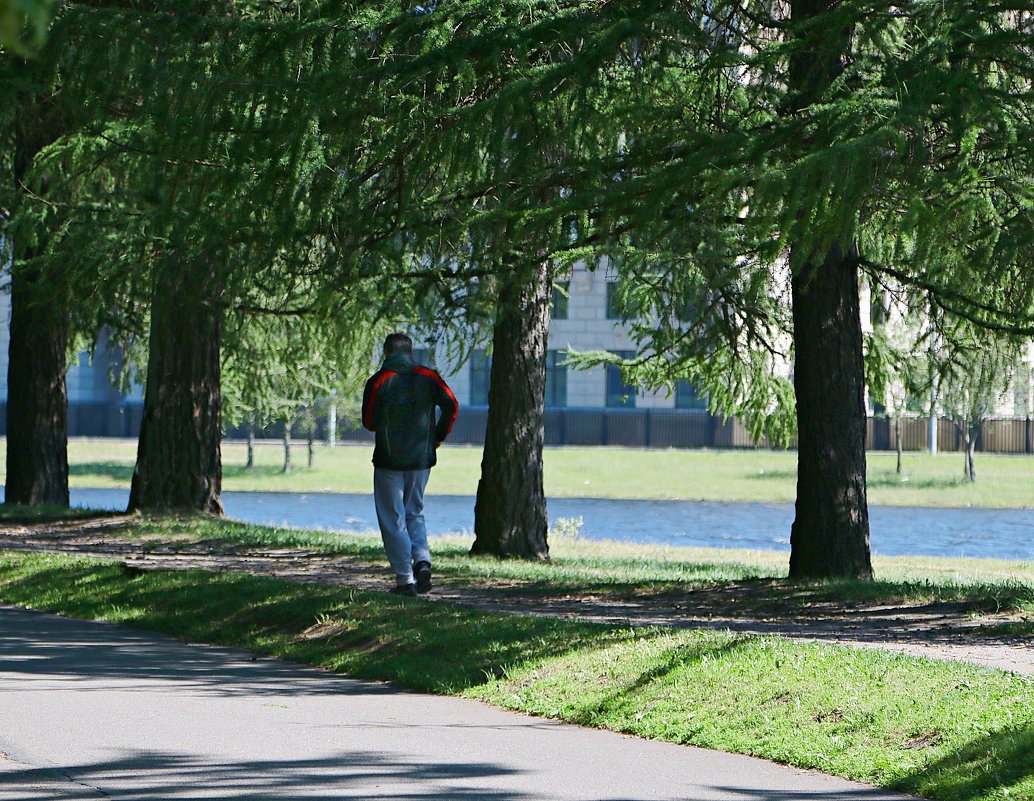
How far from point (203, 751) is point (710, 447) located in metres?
54.1

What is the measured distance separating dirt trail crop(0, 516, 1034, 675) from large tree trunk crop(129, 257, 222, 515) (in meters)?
2.53

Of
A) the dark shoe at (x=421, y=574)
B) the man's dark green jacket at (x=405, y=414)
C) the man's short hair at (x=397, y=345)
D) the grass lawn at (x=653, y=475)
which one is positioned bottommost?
the grass lawn at (x=653, y=475)

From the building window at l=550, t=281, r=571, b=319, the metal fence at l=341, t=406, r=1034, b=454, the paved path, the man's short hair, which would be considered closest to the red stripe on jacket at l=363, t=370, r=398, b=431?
the man's short hair

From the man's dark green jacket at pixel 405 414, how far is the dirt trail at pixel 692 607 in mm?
1083

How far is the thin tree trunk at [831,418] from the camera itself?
41.4ft

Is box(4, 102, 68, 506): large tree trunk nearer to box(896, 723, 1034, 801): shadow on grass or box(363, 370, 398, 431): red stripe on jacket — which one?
box(363, 370, 398, 431): red stripe on jacket

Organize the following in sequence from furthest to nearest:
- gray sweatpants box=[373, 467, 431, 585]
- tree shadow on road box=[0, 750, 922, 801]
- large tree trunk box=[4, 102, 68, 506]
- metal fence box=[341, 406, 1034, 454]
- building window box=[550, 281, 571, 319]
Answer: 1. metal fence box=[341, 406, 1034, 454]
2. large tree trunk box=[4, 102, 68, 506]
3. building window box=[550, 281, 571, 319]
4. gray sweatpants box=[373, 467, 431, 585]
5. tree shadow on road box=[0, 750, 922, 801]

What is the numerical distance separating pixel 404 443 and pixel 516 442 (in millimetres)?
5893

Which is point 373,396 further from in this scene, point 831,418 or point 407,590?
point 831,418

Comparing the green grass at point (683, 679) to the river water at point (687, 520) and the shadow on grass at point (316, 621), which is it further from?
the river water at point (687, 520)

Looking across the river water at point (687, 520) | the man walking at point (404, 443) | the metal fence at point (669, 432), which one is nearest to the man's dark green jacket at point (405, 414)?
the man walking at point (404, 443)

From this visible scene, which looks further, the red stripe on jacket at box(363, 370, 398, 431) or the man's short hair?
the man's short hair

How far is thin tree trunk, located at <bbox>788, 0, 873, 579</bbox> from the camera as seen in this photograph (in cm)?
1262

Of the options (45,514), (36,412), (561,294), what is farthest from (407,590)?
(36,412)
